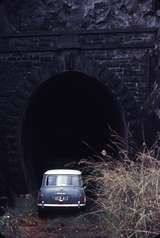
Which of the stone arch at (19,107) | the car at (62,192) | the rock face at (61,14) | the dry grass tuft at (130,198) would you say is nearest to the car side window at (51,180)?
the car at (62,192)

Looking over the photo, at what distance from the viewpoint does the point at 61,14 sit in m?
13.8

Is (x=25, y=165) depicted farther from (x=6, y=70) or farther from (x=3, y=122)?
(x=6, y=70)

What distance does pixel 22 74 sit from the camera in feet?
45.0

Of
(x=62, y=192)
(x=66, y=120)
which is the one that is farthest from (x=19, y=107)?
(x=62, y=192)

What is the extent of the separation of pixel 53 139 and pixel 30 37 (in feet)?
7.24

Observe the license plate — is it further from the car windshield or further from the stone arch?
the stone arch

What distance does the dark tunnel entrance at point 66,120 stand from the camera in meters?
13.2

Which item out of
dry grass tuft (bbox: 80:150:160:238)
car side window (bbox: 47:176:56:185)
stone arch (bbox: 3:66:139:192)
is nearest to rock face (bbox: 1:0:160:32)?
stone arch (bbox: 3:66:139:192)

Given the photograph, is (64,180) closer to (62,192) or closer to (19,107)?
(62,192)

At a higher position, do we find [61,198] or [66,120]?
[66,120]

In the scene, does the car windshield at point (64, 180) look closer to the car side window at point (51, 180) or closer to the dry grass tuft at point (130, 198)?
the car side window at point (51, 180)

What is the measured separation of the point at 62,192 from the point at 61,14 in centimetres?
546

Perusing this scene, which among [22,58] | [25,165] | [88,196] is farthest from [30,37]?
[88,196]

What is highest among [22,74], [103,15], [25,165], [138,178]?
[103,15]
